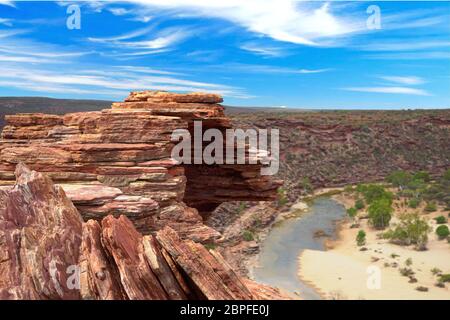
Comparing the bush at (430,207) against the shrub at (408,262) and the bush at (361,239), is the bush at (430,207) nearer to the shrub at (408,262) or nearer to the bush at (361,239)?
the bush at (361,239)

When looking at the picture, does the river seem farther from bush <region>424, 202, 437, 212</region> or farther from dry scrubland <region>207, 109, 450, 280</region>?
bush <region>424, 202, 437, 212</region>

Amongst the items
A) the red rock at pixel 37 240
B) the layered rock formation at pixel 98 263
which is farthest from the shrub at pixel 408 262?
the red rock at pixel 37 240

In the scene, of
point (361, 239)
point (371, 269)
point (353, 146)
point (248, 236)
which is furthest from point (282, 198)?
point (353, 146)

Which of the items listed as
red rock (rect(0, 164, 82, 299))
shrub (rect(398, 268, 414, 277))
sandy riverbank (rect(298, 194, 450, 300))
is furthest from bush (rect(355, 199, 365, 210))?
red rock (rect(0, 164, 82, 299))

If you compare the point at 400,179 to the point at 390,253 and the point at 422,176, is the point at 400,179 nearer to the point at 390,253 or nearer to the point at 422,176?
the point at 422,176

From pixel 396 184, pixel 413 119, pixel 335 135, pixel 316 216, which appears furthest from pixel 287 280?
pixel 413 119
